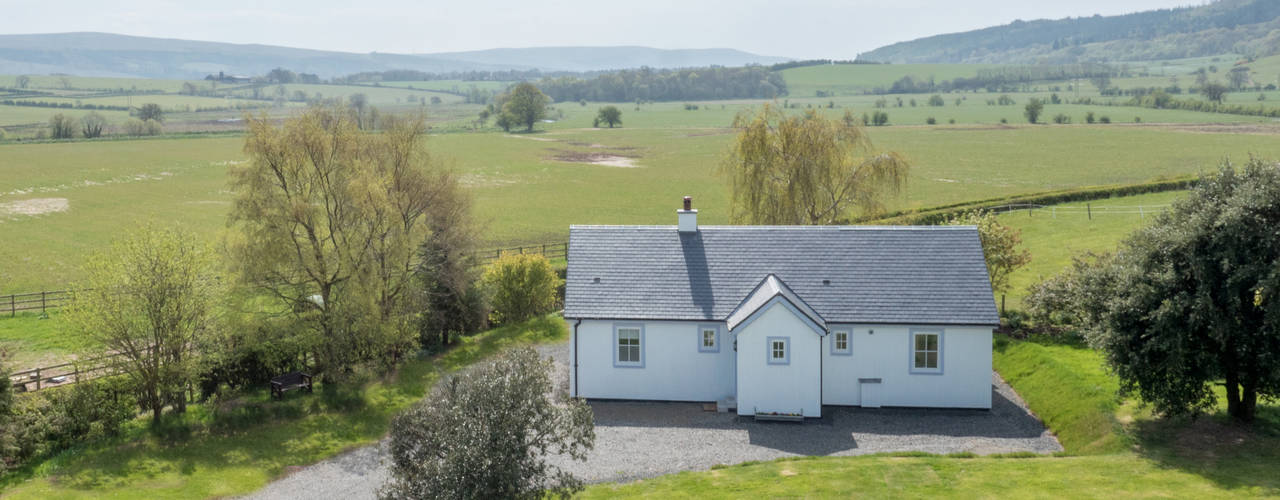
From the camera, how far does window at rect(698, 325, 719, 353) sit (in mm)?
26719

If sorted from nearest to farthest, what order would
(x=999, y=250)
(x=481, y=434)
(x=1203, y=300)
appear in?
(x=481, y=434), (x=1203, y=300), (x=999, y=250)

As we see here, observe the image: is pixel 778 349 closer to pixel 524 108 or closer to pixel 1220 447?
pixel 1220 447

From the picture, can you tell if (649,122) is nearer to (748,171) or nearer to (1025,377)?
(748,171)

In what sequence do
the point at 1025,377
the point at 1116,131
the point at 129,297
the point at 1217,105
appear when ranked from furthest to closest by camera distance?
the point at 1217,105, the point at 1116,131, the point at 1025,377, the point at 129,297

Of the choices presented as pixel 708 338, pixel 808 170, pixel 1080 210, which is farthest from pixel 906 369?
pixel 1080 210

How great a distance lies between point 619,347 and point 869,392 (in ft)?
24.2

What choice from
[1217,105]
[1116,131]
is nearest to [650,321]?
[1116,131]

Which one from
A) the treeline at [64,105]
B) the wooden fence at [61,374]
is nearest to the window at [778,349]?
the wooden fence at [61,374]

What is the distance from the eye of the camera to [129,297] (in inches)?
928

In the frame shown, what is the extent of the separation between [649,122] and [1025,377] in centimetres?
13526

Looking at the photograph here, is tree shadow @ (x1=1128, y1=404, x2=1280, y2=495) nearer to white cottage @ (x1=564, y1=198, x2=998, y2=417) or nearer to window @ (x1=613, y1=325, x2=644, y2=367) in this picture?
white cottage @ (x1=564, y1=198, x2=998, y2=417)

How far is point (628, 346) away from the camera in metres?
27.1

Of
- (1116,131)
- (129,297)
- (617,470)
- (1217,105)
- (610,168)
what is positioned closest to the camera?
(617,470)

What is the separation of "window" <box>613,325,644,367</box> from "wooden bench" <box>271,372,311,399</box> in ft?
31.1
